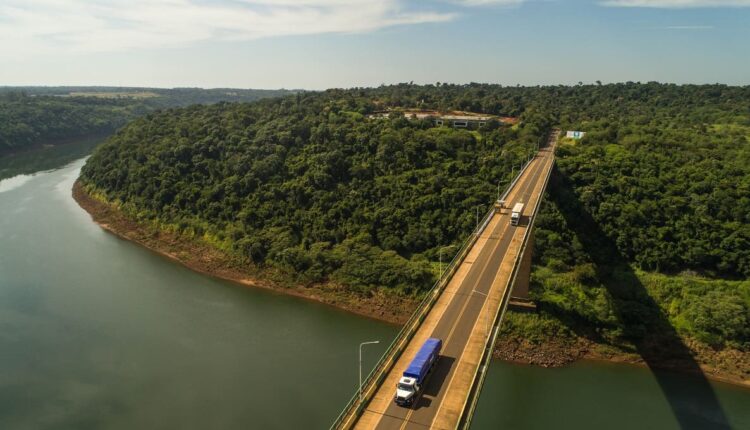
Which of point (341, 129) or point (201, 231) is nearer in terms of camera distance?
point (201, 231)

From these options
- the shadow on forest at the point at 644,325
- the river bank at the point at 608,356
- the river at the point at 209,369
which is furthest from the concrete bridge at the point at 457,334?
the shadow on forest at the point at 644,325

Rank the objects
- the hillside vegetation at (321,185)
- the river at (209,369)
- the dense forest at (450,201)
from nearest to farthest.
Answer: the river at (209,369) → the dense forest at (450,201) → the hillside vegetation at (321,185)

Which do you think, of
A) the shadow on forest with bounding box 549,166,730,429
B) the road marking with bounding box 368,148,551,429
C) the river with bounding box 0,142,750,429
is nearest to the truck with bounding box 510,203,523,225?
the road marking with bounding box 368,148,551,429

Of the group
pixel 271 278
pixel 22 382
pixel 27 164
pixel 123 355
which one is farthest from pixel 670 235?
pixel 27 164

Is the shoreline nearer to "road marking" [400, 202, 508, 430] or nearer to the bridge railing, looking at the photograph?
"road marking" [400, 202, 508, 430]

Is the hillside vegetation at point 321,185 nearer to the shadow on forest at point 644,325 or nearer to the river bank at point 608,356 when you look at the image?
the shadow on forest at point 644,325

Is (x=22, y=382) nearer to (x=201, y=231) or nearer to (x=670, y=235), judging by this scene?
(x=201, y=231)
